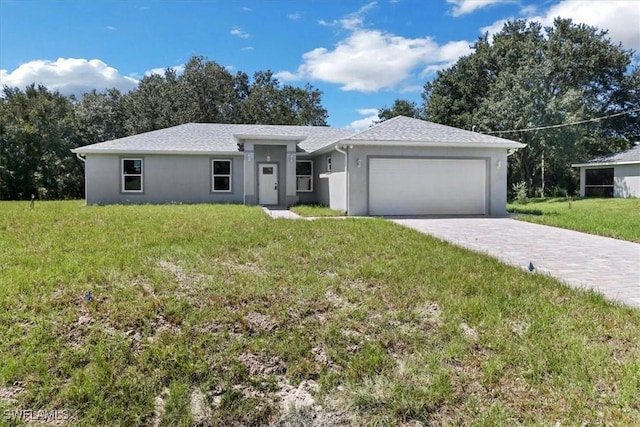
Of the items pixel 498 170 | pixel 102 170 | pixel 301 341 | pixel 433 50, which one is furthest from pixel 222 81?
pixel 301 341

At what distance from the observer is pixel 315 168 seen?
2048 cm

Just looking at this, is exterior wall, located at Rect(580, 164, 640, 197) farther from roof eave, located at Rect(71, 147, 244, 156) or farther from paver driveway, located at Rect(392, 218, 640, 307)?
roof eave, located at Rect(71, 147, 244, 156)

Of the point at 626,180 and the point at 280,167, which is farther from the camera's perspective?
the point at 626,180

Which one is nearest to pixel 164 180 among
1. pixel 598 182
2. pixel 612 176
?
pixel 612 176

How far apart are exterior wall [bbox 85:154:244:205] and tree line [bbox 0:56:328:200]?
932 cm

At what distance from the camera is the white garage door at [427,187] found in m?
15.2

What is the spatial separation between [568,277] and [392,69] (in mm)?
30807

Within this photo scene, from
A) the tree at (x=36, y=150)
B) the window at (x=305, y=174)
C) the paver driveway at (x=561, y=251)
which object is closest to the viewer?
the paver driveway at (x=561, y=251)

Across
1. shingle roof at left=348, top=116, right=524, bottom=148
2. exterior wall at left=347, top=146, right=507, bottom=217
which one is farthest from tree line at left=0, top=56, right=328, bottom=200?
Answer: shingle roof at left=348, top=116, right=524, bottom=148

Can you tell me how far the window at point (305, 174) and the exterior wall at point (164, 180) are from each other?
258 centimetres

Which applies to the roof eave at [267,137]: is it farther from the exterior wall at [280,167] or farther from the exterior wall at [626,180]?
the exterior wall at [626,180]

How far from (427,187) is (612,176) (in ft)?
60.2

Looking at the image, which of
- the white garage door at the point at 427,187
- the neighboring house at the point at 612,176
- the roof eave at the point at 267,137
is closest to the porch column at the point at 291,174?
the roof eave at the point at 267,137

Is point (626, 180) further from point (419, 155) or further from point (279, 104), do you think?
point (279, 104)
